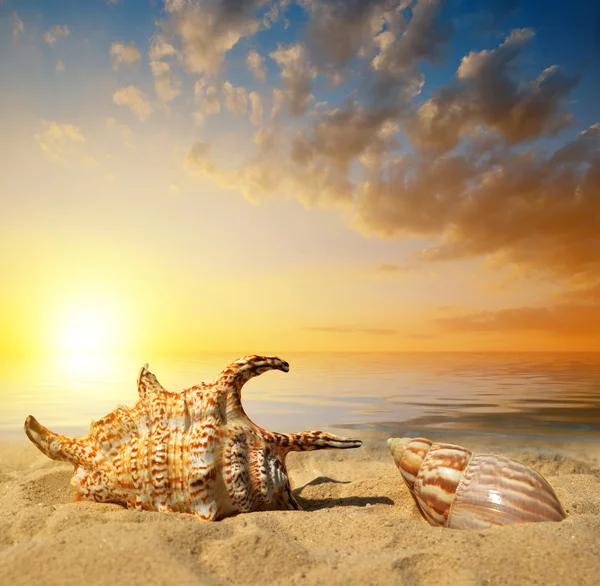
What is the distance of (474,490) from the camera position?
10.9 feet

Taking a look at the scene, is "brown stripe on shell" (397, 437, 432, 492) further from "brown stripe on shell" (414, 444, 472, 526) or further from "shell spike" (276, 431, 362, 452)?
"shell spike" (276, 431, 362, 452)

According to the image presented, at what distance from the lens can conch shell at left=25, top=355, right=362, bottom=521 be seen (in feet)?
11.6

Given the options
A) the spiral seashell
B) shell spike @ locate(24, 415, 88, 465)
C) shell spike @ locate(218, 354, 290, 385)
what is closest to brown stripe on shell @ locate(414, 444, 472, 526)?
the spiral seashell

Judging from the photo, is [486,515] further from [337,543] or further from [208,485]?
[208,485]

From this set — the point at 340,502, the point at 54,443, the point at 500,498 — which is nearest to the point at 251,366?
the point at 340,502

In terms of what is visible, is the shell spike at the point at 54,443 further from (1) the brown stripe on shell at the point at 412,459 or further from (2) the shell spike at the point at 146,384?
(1) the brown stripe on shell at the point at 412,459

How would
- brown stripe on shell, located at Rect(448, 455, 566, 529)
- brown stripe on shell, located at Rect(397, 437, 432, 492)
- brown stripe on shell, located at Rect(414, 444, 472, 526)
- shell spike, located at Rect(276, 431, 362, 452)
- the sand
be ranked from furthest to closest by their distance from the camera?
shell spike, located at Rect(276, 431, 362, 452)
brown stripe on shell, located at Rect(397, 437, 432, 492)
brown stripe on shell, located at Rect(414, 444, 472, 526)
brown stripe on shell, located at Rect(448, 455, 566, 529)
the sand

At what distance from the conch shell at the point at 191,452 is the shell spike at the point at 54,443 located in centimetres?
1

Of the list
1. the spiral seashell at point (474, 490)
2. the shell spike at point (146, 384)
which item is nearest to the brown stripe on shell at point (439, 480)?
the spiral seashell at point (474, 490)

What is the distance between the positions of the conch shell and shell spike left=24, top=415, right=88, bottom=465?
11 millimetres

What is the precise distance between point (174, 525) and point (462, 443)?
5.33 m

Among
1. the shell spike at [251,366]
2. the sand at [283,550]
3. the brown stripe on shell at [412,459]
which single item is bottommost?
the sand at [283,550]

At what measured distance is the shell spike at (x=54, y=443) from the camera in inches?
161

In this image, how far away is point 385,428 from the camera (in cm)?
809
